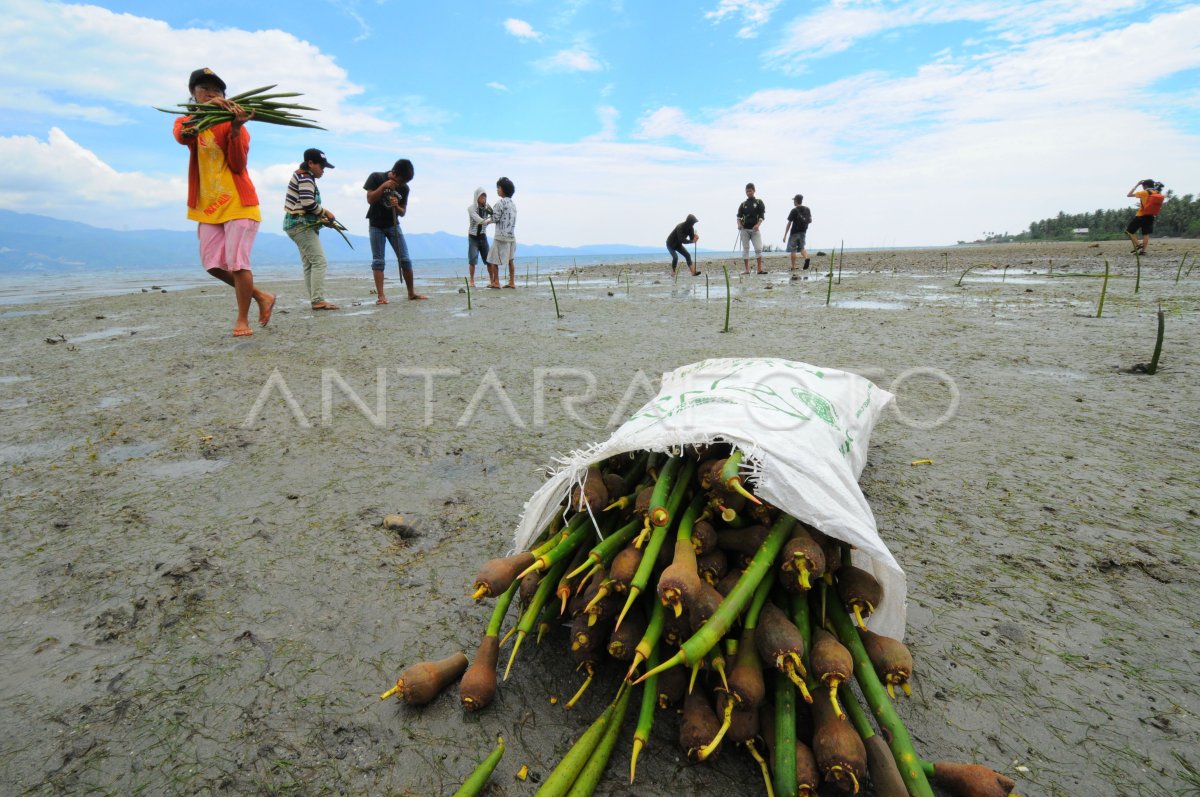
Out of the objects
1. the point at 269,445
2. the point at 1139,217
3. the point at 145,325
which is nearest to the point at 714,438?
the point at 269,445

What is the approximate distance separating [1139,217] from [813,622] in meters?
20.0

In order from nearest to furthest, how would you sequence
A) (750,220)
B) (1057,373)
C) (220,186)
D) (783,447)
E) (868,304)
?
1. (783,447)
2. (1057,373)
3. (220,186)
4. (868,304)
5. (750,220)

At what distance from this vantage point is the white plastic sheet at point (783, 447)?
128cm

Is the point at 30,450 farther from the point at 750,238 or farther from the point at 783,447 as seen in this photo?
the point at 750,238

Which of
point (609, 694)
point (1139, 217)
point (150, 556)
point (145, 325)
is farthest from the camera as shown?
point (1139, 217)

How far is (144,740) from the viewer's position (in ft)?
4.17

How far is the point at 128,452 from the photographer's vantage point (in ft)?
9.21

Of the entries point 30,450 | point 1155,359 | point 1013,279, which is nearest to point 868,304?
point 1155,359

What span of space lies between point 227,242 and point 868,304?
7.94m

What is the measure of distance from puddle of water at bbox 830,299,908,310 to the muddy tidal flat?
265cm

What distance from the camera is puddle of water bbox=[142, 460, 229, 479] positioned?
101 inches

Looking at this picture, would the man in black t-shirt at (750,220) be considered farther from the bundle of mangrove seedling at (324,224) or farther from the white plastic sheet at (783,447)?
the white plastic sheet at (783,447)

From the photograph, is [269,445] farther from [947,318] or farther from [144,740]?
[947,318]

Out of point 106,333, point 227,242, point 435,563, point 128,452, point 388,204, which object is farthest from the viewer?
point 388,204
